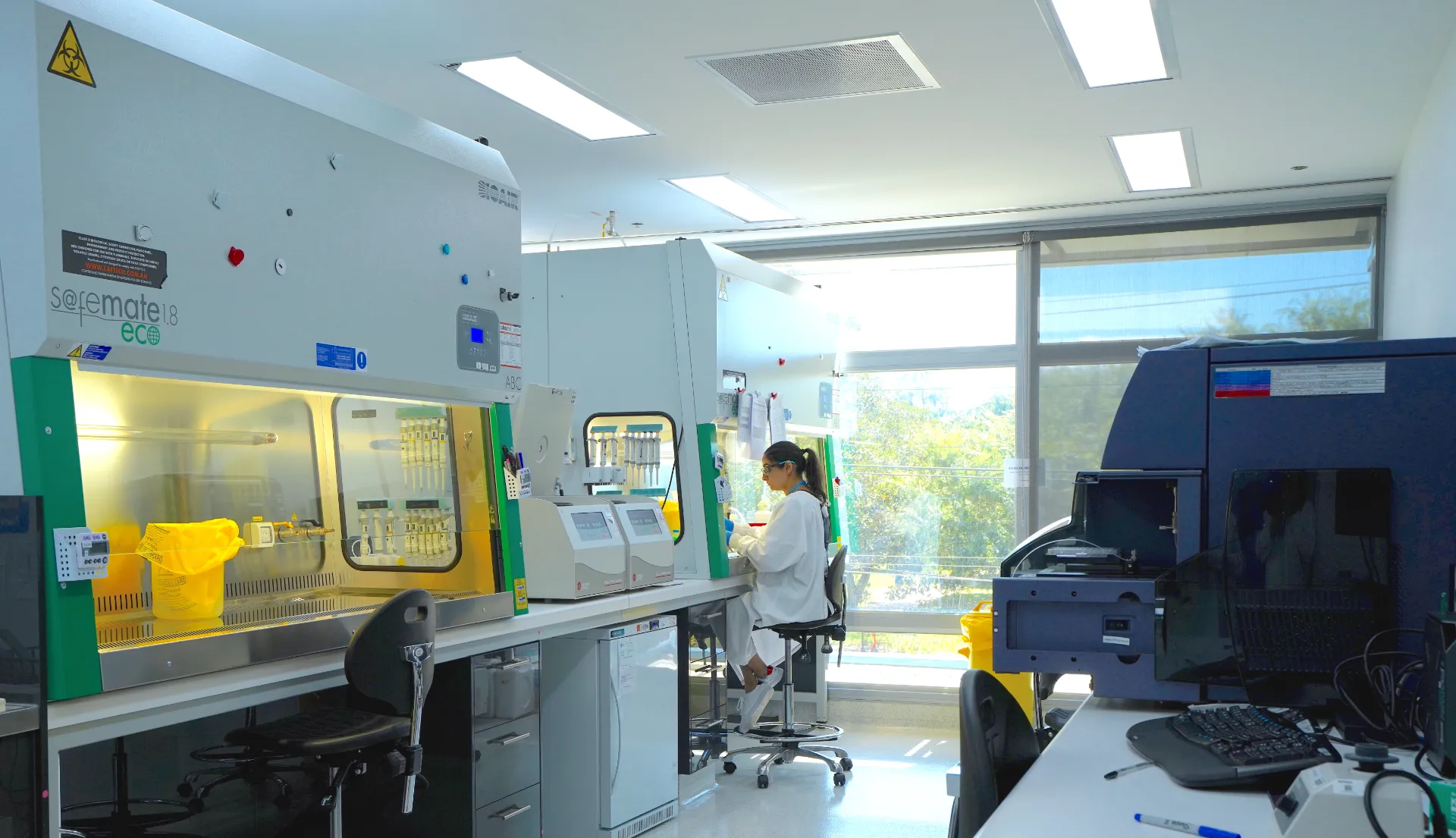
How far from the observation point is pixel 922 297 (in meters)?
6.41

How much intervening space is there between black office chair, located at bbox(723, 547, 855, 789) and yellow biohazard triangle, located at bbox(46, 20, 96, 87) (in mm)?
3544

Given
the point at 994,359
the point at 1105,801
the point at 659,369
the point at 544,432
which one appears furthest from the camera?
the point at 994,359

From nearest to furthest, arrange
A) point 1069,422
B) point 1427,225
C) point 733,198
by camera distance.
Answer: point 1427,225, point 733,198, point 1069,422

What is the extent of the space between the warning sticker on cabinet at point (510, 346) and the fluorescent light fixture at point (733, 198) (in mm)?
1997

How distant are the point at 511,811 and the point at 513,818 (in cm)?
3

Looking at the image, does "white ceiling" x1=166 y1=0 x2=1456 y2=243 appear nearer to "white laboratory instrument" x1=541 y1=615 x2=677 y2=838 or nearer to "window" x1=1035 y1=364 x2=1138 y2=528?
"window" x1=1035 y1=364 x2=1138 y2=528

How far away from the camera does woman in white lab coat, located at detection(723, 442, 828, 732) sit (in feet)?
16.1

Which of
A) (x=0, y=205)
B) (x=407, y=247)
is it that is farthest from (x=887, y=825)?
(x=0, y=205)

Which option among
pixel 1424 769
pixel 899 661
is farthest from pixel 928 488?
pixel 1424 769

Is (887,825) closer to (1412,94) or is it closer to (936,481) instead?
(936,481)

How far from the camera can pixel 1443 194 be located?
12.5ft

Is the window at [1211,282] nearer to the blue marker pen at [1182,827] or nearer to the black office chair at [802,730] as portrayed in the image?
the black office chair at [802,730]

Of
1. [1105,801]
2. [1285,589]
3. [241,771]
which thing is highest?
[1285,589]

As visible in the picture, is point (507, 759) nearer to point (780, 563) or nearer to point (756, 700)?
point (780, 563)
